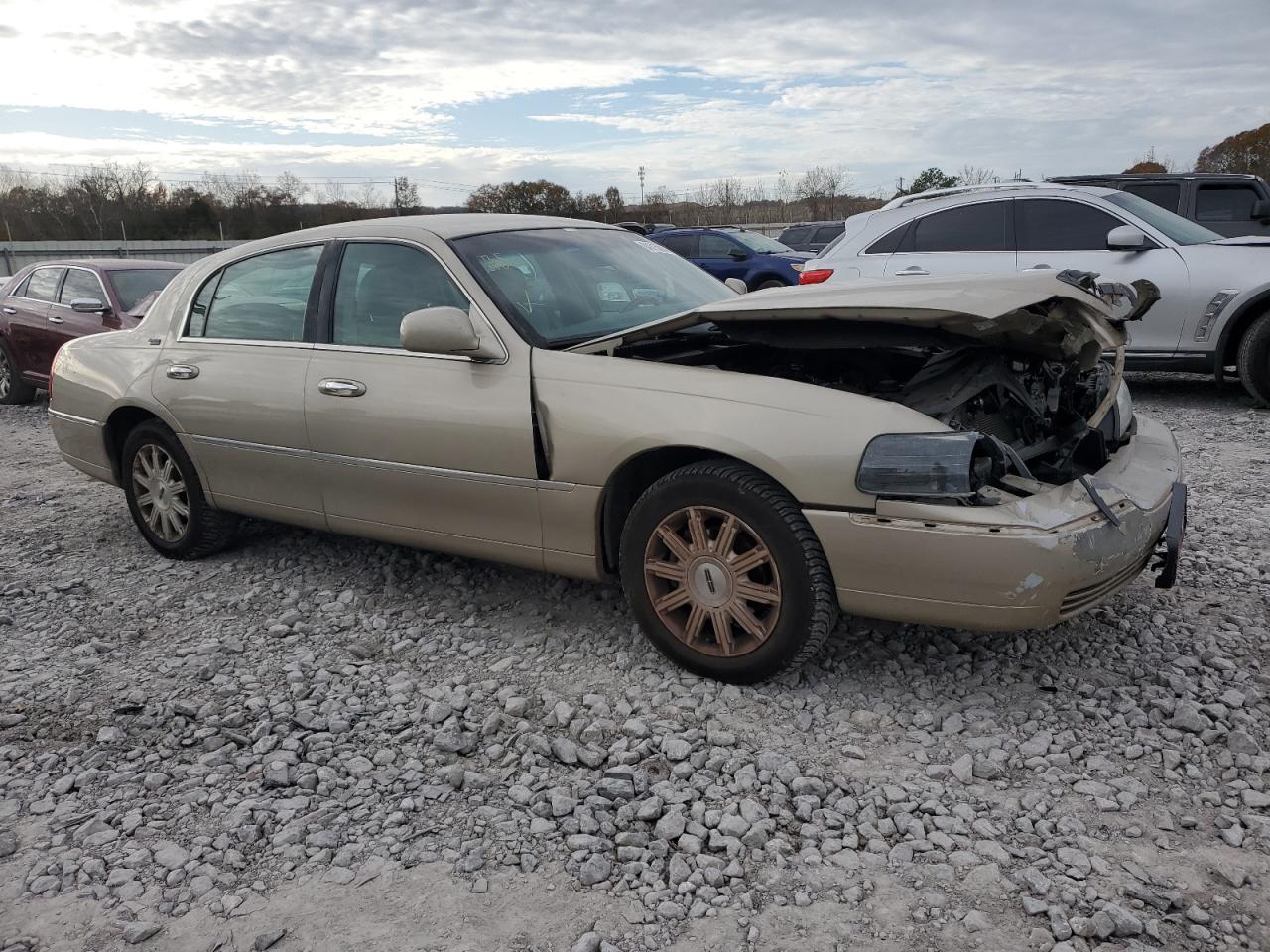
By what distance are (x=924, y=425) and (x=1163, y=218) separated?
648 centimetres

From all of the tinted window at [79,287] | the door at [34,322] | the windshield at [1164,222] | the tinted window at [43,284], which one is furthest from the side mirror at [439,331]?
the tinted window at [43,284]

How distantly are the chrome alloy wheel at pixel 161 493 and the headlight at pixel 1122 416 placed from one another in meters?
4.22

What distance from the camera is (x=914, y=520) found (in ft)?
9.62

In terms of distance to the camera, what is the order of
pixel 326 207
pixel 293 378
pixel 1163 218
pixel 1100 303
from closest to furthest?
1. pixel 1100 303
2. pixel 293 378
3. pixel 1163 218
4. pixel 326 207

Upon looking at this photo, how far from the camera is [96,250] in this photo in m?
38.2

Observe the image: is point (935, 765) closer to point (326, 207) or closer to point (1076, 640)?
point (1076, 640)

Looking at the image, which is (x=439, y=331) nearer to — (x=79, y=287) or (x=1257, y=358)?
(x=1257, y=358)

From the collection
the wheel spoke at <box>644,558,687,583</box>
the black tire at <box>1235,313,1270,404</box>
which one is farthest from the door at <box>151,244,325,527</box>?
the black tire at <box>1235,313,1270,404</box>

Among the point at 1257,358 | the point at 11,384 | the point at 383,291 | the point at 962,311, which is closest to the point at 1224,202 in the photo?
the point at 1257,358

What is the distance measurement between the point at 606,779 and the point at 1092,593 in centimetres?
157

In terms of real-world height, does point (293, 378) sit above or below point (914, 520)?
above

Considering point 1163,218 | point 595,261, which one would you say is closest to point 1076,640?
point 595,261

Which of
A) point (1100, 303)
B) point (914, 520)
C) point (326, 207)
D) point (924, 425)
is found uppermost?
point (326, 207)

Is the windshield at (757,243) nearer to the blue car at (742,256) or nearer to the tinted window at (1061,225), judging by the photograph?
the blue car at (742,256)
